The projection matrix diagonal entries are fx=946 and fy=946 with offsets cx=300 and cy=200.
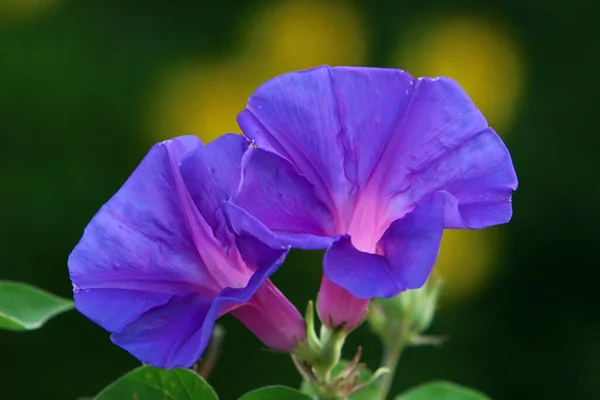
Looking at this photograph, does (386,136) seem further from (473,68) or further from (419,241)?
(473,68)

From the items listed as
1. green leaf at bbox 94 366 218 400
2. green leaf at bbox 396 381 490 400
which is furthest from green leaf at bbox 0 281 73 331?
green leaf at bbox 396 381 490 400

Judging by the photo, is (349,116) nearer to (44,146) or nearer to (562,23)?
(44,146)

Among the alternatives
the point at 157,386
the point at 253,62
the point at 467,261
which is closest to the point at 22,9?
the point at 253,62

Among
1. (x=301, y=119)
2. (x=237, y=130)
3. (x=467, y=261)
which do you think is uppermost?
(x=301, y=119)

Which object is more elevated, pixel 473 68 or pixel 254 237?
pixel 254 237

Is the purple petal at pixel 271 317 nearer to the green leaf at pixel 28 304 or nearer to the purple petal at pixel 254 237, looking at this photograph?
the purple petal at pixel 254 237

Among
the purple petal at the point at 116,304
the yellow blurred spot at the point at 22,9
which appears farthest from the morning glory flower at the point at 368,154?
the yellow blurred spot at the point at 22,9

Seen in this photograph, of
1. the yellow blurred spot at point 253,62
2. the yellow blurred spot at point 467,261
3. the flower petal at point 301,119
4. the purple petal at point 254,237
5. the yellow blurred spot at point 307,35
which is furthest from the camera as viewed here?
the yellow blurred spot at point 307,35

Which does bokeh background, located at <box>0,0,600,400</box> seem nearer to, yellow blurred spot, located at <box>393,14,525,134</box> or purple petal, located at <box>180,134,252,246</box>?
yellow blurred spot, located at <box>393,14,525,134</box>
